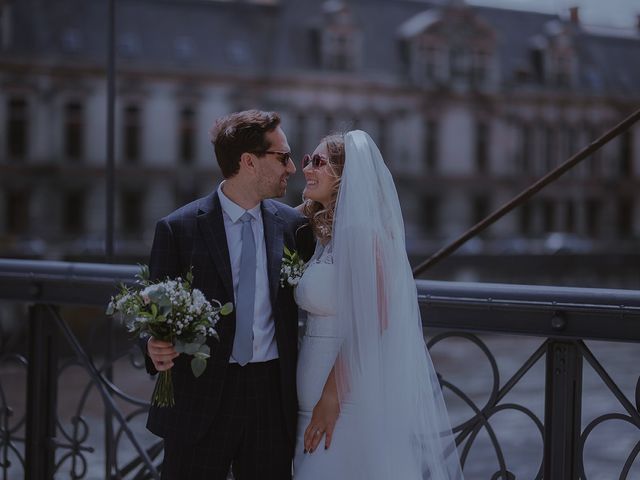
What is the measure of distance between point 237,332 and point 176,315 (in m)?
0.27

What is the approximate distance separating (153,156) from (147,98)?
266cm

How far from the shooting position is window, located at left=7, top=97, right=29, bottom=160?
4000 cm

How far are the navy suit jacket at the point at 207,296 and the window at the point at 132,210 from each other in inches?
1557

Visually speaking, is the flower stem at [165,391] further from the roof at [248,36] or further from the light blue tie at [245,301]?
the roof at [248,36]

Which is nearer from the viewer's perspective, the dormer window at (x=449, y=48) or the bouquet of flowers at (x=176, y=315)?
the bouquet of flowers at (x=176, y=315)

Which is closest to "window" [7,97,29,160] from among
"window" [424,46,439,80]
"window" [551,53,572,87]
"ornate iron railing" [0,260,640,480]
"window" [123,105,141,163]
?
"window" [123,105,141,163]

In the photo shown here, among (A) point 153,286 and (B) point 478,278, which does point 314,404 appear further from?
(B) point 478,278

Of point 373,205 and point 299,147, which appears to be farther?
point 299,147

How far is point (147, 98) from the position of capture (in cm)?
4216

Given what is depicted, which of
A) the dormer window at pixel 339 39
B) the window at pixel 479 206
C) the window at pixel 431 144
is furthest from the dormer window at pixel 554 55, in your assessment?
the dormer window at pixel 339 39

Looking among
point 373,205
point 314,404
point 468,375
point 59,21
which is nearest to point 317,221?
point 373,205

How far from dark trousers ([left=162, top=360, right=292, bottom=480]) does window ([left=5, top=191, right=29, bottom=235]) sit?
128ft

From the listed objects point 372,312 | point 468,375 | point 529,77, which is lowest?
point 468,375

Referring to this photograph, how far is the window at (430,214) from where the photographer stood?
1855 inches
